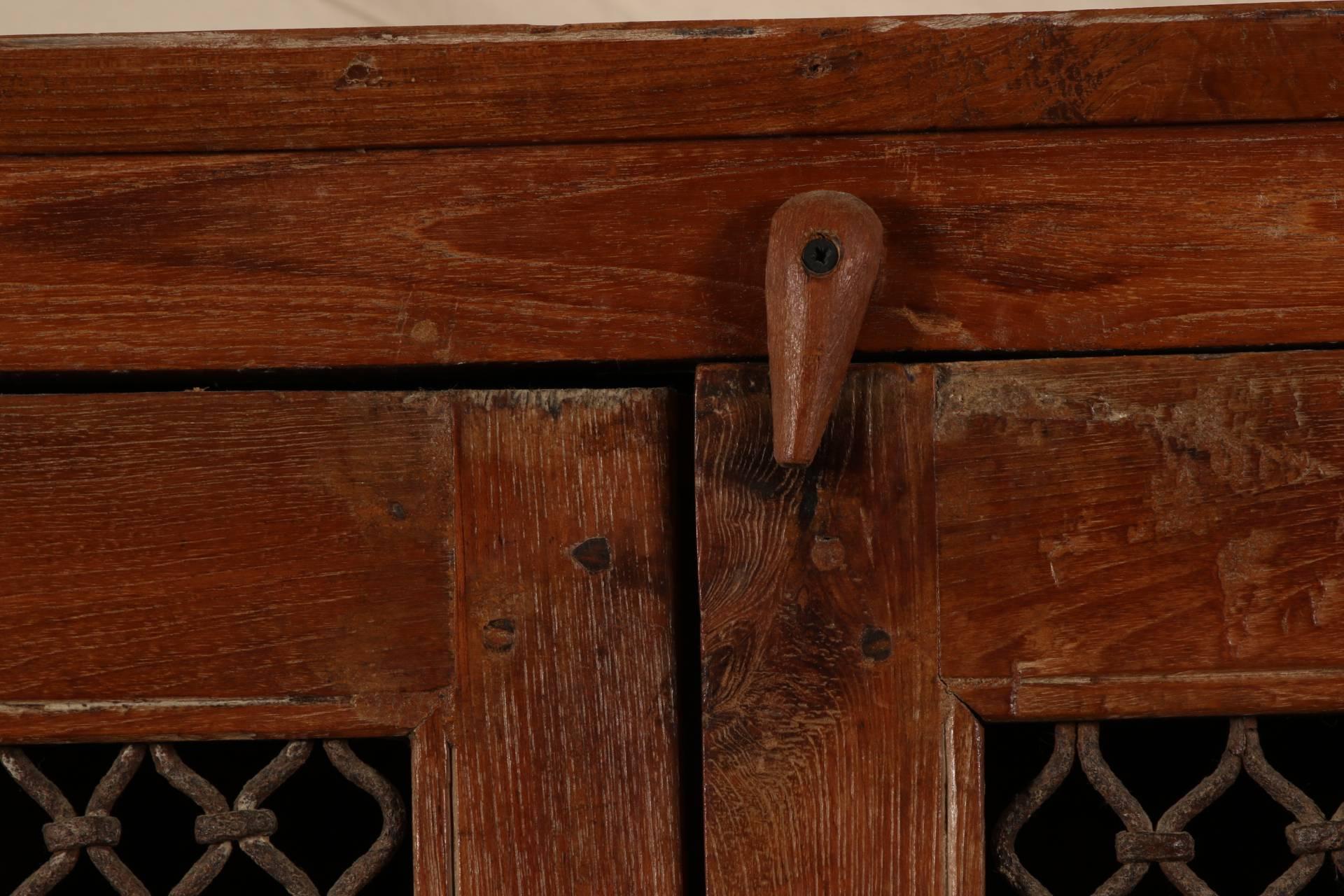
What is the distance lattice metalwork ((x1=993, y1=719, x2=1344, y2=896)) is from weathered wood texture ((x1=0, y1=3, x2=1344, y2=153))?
0.33 metres

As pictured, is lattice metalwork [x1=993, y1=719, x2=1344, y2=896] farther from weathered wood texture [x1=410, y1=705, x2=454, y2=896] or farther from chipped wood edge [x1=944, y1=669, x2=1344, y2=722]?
weathered wood texture [x1=410, y1=705, x2=454, y2=896]

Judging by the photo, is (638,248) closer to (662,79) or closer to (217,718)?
(662,79)

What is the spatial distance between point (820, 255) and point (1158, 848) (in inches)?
14.5

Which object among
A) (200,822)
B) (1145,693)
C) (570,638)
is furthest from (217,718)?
(1145,693)

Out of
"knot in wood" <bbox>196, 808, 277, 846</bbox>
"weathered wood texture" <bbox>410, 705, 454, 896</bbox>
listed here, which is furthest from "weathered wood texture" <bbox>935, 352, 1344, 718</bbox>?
"knot in wood" <bbox>196, 808, 277, 846</bbox>

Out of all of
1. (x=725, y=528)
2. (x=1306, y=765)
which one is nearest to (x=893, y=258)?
(x=725, y=528)

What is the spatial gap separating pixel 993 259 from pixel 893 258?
5cm

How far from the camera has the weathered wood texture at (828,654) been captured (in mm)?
591

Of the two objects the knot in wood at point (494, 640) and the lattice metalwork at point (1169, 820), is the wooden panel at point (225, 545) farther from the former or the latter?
the lattice metalwork at point (1169, 820)

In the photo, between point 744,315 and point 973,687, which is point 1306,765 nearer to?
point 973,687

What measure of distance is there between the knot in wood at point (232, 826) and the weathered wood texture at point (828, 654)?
0.81ft

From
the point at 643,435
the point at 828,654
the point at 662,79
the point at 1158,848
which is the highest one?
the point at 662,79

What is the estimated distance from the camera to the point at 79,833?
2.02 feet

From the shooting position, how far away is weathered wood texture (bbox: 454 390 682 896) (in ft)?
1.96
